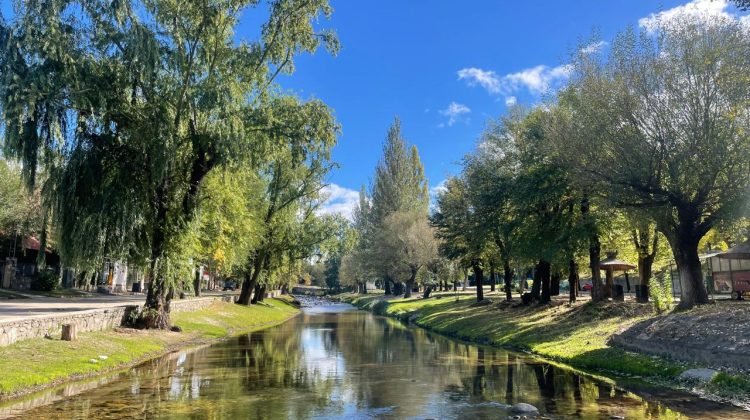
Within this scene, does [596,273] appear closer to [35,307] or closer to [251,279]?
[35,307]

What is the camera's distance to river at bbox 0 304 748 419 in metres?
12.4

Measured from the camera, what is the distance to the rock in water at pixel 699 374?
14.3m

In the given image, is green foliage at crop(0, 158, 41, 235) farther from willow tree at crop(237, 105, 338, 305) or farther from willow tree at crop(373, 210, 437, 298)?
willow tree at crop(373, 210, 437, 298)

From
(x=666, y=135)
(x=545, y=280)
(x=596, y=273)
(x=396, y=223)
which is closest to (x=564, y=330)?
(x=596, y=273)

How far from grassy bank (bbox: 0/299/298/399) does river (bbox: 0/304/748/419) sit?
2.24ft

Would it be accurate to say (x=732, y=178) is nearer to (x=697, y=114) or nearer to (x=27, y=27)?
(x=697, y=114)

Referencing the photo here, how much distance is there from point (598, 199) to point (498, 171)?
9.76 meters

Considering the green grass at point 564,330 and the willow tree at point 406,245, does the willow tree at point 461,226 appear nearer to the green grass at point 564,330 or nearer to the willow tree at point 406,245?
the green grass at point 564,330

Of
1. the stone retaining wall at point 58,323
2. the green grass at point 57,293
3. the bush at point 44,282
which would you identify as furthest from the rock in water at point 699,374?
the bush at point 44,282

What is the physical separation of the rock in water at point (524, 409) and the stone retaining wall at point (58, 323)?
1425 centimetres

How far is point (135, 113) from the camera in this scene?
22047mm

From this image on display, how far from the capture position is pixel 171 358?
21.4 metres

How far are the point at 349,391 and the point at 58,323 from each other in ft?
37.1

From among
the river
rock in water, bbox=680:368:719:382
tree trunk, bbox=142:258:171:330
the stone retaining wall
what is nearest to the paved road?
the stone retaining wall
